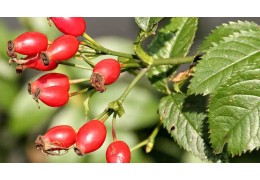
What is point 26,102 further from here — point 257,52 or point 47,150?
point 257,52

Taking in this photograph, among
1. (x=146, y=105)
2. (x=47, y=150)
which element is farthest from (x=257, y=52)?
(x=146, y=105)

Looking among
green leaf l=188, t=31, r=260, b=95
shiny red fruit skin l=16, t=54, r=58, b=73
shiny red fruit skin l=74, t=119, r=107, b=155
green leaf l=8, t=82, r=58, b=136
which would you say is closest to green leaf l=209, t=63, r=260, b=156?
green leaf l=188, t=31, r=260, b=95

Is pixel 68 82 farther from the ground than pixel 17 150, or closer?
farther from the ground

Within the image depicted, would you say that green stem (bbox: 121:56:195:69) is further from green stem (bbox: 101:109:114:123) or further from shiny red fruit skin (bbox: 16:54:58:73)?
shiny red fruit skin (bbox: 16:54:58:73)

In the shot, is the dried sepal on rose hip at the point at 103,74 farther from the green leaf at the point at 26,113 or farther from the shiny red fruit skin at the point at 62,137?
the green leaf at the point at 26,113

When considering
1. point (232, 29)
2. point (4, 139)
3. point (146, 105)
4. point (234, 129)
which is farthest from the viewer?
point (4, 139)
